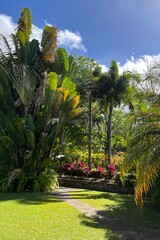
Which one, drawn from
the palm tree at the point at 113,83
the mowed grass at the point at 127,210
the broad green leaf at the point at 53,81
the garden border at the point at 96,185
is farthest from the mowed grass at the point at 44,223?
the palm tree at the point at 113,83

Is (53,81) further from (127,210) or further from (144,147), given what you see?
(144,147)

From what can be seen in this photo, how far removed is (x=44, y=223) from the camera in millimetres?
7121

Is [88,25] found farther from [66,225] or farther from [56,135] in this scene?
[66,225]

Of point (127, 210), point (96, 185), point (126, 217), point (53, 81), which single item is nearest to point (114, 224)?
point (126, 217)

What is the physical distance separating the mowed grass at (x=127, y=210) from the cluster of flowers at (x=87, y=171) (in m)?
3.06

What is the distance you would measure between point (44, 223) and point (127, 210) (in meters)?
3.44

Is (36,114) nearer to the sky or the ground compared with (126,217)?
nearer to the sky

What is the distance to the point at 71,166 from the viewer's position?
17391 millimetres

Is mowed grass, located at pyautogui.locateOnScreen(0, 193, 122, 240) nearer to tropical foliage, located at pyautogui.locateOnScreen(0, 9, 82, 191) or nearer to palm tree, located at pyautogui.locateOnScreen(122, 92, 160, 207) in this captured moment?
palm tree, located at pyautogui.locateOnScreen(122, 92, 160, 207)

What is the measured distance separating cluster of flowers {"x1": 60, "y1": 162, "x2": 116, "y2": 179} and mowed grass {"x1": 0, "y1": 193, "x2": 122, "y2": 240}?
229 inches

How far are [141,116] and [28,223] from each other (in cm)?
427

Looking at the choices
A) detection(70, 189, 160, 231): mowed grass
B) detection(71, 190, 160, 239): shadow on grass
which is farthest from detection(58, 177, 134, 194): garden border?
detection(71, 190, 160, 239): shadow on grass

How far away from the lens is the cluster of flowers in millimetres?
15430

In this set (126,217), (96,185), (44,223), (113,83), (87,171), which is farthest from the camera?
(113,83)
